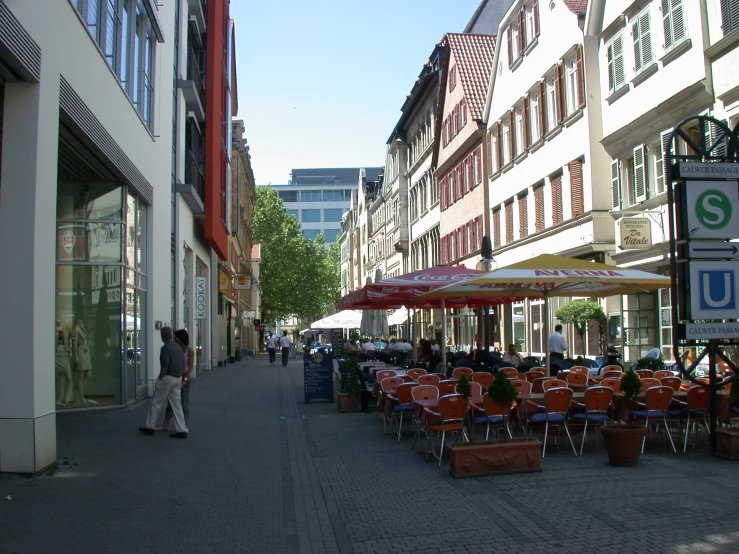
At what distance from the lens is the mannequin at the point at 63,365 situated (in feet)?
44.8

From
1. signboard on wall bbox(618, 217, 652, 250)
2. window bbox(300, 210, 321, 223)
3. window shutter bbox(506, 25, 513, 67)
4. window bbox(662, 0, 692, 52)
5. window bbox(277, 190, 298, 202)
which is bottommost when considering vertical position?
signboard on wall bbox(618, 217, 652, 250)

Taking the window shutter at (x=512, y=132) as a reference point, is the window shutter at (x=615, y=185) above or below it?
below

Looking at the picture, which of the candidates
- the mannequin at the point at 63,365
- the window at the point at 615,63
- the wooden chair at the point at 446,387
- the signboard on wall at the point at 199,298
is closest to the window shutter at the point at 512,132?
the window at the point at 615,63

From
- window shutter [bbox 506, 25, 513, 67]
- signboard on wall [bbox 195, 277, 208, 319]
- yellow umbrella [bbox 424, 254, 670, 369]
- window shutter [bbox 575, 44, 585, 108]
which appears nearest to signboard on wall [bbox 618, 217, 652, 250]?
yellow umbrella [bbox 424, 254, 670, 369]

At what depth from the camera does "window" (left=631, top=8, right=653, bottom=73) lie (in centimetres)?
1966

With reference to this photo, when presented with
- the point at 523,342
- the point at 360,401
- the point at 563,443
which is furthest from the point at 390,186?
the point at 563,443

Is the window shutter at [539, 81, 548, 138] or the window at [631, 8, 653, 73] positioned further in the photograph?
the window shutter at [539, 81, 548, 138]

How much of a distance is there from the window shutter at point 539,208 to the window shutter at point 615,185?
5.32 metres

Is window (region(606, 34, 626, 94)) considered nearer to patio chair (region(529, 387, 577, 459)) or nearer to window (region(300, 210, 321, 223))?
patio chair (region(529, 387, 577, 459))

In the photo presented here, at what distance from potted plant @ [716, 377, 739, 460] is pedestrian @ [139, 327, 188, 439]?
25.0 ft

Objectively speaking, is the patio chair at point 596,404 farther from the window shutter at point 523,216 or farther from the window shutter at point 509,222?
the window shutter at point 509,222

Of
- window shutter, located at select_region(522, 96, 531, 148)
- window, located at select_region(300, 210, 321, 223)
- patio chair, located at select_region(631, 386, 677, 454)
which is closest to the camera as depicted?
patio chair, located at select_region(631, 386, 677, 454)

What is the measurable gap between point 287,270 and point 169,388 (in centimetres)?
5995

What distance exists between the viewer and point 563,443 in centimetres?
1101
